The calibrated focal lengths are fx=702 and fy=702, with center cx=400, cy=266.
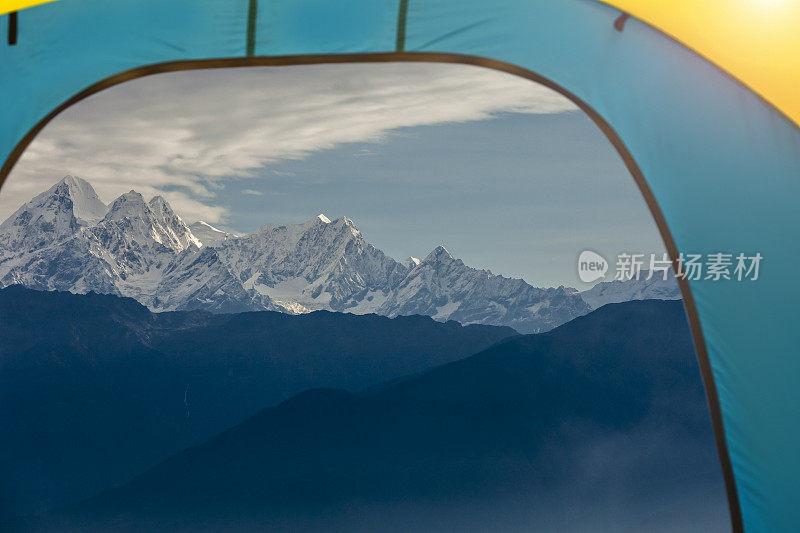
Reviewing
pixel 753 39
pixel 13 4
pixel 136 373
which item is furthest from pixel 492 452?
pixel 13 4

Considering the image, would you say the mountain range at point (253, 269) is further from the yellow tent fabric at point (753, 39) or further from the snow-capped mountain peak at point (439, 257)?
the yellow tent fabric at point (753, 39)

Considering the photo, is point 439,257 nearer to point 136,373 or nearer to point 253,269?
point 253,269

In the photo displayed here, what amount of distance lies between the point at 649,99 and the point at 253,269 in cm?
2724

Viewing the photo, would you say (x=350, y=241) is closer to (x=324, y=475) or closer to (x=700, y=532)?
(x=324, y=475)

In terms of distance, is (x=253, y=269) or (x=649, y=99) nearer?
(x=649, y=99)

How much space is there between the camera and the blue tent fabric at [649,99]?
8.24ft

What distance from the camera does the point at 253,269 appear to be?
29.0m

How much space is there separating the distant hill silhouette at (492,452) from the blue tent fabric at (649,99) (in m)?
15.7

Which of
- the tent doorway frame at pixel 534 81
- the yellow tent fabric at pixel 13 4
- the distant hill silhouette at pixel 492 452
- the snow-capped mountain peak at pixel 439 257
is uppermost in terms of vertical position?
the yellow tent fabric at pixel 13 4

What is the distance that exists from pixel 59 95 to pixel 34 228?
27.2 metres

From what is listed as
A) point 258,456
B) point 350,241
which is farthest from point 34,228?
point 258,456

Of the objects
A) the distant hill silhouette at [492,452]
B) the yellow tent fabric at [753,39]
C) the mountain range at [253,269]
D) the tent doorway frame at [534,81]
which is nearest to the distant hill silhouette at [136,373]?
the distant hill silhouette at [492,452]

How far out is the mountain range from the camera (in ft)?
87.9

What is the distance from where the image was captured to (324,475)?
18984 mm
